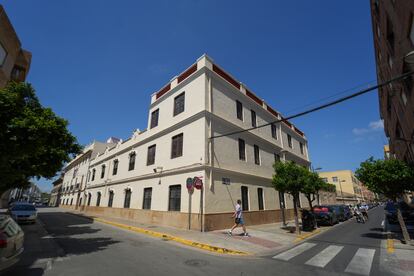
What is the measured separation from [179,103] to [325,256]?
13.7 m

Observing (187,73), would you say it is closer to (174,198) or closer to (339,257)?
(174,198)

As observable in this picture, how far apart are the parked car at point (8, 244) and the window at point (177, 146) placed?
10741 millimetres

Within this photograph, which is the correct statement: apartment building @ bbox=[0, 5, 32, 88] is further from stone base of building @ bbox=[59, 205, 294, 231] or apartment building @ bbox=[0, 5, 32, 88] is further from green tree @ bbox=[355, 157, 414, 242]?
green tree @ bbox=[355, 157, 414, 242]

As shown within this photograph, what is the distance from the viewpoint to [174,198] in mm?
14641

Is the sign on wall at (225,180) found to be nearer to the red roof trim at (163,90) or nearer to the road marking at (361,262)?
the road marking at (361,262)

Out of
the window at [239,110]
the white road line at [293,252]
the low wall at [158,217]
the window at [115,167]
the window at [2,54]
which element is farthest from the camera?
the window at [115,167]

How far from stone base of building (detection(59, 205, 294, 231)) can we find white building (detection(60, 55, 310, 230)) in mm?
57

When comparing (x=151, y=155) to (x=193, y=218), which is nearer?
(x=193, y=218)

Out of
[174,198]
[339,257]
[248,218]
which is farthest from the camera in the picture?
[248,218]

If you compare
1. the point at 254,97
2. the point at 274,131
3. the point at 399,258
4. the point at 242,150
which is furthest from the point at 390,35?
the point at 399,258

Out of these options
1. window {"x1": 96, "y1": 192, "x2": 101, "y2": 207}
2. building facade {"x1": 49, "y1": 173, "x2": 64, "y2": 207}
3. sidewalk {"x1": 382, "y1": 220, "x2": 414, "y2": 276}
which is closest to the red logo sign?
sidewalk {"x1": 382, "y1": 220, "x2": 414, "y2": 276}

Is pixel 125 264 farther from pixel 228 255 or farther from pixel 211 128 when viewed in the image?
pixel 211 128

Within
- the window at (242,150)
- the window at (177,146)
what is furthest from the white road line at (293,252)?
the window at (177,146)

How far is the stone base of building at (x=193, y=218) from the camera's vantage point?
41.3 feet
